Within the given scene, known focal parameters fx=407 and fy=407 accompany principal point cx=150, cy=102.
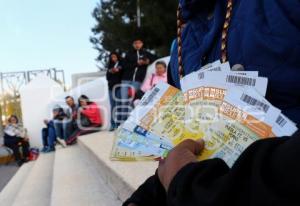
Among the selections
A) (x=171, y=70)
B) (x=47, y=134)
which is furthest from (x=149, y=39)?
(x=171, y=70)

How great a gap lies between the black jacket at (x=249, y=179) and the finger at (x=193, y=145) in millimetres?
82

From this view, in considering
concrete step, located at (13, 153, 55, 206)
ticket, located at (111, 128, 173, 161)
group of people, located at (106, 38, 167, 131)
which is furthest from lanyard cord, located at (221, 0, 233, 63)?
group of people, located at (106, 38, 167, 131)

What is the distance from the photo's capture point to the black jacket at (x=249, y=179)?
1.73 ft

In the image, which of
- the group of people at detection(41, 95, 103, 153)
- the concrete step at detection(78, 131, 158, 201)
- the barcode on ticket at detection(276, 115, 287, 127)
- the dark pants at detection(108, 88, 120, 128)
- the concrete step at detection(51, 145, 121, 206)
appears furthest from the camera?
the group of people at detection(41, 95, 103, 153)

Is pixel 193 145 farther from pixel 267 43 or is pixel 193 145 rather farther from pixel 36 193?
pixel 36 193

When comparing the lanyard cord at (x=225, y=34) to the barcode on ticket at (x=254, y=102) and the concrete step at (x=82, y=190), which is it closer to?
the barcode on ticket at (x=254, y=102)

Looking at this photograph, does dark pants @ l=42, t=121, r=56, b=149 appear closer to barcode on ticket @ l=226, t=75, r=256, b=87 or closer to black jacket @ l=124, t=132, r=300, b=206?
barcode on ticket @ l=226, t=75, r=256, b=87

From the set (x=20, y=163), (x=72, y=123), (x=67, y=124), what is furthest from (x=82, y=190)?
(x=20, y=163)

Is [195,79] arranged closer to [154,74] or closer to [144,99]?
[144,99]

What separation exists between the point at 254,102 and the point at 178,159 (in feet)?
0.59

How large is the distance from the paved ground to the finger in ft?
20.0

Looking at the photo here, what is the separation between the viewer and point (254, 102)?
2.48ft

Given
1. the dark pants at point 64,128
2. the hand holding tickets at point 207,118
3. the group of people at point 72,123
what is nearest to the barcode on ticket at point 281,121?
the hand holding tickets at point 207,118

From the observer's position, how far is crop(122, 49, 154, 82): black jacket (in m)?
6.77
